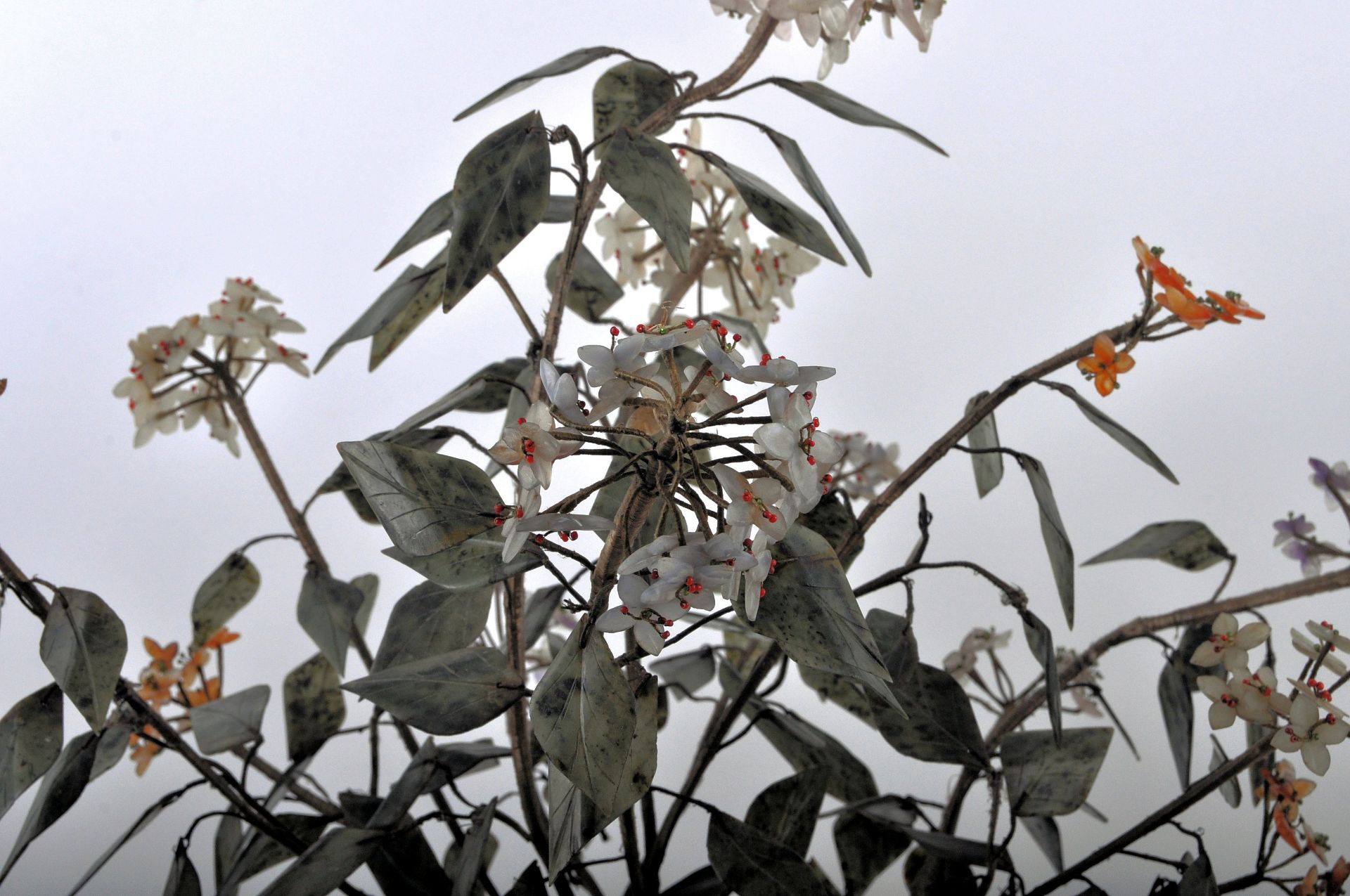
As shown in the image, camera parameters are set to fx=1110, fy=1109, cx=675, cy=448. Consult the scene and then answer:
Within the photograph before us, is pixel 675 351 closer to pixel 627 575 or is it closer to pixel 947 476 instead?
pixel 627 575

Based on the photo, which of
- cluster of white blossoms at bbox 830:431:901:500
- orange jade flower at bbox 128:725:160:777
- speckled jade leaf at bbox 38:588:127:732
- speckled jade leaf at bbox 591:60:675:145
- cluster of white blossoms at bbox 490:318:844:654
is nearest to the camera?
cluster of white blossoms at bbox 490:318:844:654

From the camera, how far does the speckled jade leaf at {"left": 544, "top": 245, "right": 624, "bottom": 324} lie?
80cm

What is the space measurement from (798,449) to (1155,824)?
1.25ft

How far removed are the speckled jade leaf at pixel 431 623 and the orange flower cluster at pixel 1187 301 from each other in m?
0.37

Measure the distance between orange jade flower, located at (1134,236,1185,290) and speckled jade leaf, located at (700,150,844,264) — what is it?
15cm

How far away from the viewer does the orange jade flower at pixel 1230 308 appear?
0.54 m

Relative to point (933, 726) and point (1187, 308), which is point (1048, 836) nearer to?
point (933, 726)

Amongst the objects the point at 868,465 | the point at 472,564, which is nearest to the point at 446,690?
the point at 472,564

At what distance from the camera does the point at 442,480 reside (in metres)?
0.47

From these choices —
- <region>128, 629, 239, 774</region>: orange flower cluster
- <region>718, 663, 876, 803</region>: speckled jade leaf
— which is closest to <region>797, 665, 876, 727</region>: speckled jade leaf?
<region>718, 663, 876, 803</region>: speckled jade leaf

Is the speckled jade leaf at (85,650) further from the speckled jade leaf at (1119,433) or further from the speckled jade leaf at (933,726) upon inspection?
the speckled jade leaf at (1119,433)

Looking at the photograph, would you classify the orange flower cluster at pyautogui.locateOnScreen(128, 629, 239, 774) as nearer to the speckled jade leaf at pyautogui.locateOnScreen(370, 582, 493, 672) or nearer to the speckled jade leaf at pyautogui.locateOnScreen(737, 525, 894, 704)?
the speckled jade leaf at pyautogui.locateOnScreen(370, 582, 493, 672)

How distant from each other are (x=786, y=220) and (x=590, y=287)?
0.25 meters

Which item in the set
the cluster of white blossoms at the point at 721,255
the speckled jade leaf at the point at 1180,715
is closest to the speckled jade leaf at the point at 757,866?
the speckled jade leaf at the point at 1180,715
